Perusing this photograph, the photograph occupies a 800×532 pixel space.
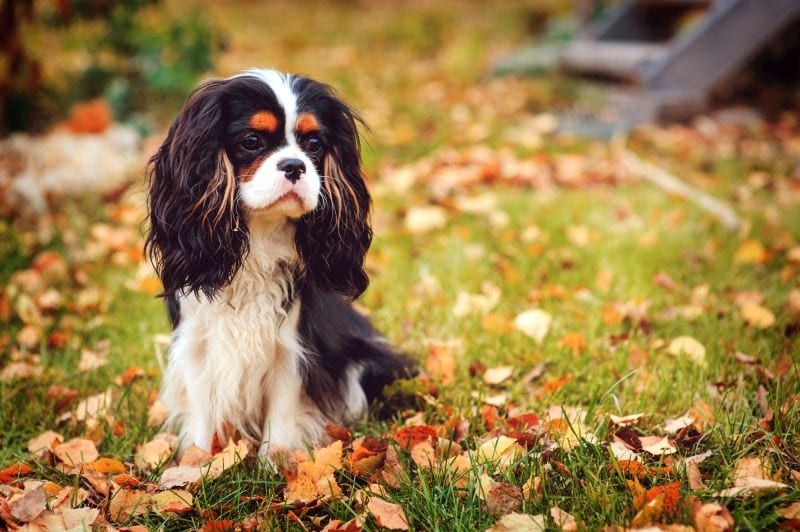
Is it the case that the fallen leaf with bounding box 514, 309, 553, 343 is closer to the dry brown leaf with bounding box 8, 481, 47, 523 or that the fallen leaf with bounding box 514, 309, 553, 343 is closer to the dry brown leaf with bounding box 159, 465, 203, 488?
the dry brown leaf with bounding box 159, 465, 203, 488

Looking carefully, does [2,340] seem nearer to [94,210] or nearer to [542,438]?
[94,210]

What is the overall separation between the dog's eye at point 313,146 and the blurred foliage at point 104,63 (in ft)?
13.0

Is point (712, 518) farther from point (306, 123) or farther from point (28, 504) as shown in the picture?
point (28, 504)

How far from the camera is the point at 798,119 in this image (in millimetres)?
6121

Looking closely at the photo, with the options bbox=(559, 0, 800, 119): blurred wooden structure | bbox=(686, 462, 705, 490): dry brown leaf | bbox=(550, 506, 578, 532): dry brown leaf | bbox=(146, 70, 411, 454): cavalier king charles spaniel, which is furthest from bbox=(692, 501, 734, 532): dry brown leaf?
bbox=(559, 0, 800, 119): blurred wooden structure

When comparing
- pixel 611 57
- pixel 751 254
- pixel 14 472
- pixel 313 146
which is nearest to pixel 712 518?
pixel 313 146

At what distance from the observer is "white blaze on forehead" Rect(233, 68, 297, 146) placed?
2096mm

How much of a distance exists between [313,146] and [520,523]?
1254 mm

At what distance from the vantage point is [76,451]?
7.36 ft

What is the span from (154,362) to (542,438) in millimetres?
1650

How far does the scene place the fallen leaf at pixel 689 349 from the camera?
2.63 metres

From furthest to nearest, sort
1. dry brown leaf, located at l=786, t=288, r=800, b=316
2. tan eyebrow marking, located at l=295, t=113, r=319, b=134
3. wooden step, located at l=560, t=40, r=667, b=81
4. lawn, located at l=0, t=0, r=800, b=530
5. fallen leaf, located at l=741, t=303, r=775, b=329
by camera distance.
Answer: wooden step, located at l=560, t=40, r=667, b=81 → dry brown leaf, located at l=786, t=288, r=800, b=316 → fallen leaf, located at l=741, t=303, r=775, b=329 → tan eyebrow marking, located at l=295, t=113, r=319, b=134 → lawn, located at l=0, t=0, r=800, b=530

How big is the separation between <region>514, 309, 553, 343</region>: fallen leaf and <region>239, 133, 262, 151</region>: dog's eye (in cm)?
141

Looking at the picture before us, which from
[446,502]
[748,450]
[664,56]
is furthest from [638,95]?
[446,502]
